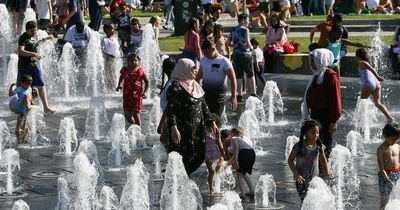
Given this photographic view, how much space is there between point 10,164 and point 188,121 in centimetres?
248

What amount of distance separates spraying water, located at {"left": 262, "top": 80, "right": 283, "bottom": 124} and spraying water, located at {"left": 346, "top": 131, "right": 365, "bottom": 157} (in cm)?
359

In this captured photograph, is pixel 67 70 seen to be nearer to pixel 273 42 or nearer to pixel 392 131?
pixel 273 42

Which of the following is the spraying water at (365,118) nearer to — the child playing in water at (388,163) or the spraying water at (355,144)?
the spraying water at (355,144)

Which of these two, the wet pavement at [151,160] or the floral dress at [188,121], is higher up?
the floral dress at [188,121]

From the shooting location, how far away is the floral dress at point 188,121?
45.0 feet

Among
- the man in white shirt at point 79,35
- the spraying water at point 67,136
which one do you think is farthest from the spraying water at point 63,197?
the man in white shirt at point 79,35

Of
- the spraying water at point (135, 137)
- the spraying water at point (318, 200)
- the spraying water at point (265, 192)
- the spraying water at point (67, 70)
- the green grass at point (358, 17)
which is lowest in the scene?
the green grass at point (358, 17)

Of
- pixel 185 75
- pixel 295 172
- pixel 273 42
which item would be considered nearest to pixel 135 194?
pixel 185 75

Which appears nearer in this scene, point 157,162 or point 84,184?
point 84,184

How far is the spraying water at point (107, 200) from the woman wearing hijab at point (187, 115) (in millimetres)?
852

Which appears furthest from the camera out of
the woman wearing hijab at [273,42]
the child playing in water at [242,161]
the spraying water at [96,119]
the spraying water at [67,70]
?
the woman wearing hijab at [273,42]

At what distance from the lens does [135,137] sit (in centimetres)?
1770

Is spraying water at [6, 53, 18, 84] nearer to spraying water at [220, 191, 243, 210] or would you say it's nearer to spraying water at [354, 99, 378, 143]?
spraying water at [354, 99, 378, 143]

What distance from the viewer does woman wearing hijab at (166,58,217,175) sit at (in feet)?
45.0
